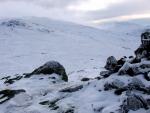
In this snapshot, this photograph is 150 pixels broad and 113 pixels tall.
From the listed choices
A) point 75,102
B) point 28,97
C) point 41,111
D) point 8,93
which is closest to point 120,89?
point 75,102

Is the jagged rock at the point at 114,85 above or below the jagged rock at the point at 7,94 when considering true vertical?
above

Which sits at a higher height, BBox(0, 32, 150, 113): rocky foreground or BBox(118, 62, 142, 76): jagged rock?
BBox(118, 62, 142, 76): jagged rock

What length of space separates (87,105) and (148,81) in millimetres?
3293

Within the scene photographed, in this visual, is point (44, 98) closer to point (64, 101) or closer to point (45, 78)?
point (64, 101)

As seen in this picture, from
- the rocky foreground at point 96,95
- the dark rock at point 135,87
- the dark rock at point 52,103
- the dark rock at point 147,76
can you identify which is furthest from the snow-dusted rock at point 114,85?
the dark rock at point 52,103

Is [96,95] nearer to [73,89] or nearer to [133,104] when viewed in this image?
[73,89]

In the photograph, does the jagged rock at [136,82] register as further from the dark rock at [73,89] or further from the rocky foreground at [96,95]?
the dark rock at [73,89]

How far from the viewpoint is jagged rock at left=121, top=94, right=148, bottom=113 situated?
15.9m

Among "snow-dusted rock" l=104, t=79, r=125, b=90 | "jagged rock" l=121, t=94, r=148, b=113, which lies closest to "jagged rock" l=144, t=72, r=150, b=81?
"snow-dusted rock" l=104, t=79, r=125, b=90

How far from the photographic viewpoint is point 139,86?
1744 centimetres

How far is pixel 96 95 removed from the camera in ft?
59.7

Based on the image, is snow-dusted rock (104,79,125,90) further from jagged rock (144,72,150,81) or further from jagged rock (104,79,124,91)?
jagged rock (144,72,150,81)

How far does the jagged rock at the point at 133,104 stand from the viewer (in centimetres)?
1586

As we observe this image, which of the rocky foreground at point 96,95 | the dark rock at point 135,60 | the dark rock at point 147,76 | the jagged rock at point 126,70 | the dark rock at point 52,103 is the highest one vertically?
the dark rock at point 135,60
